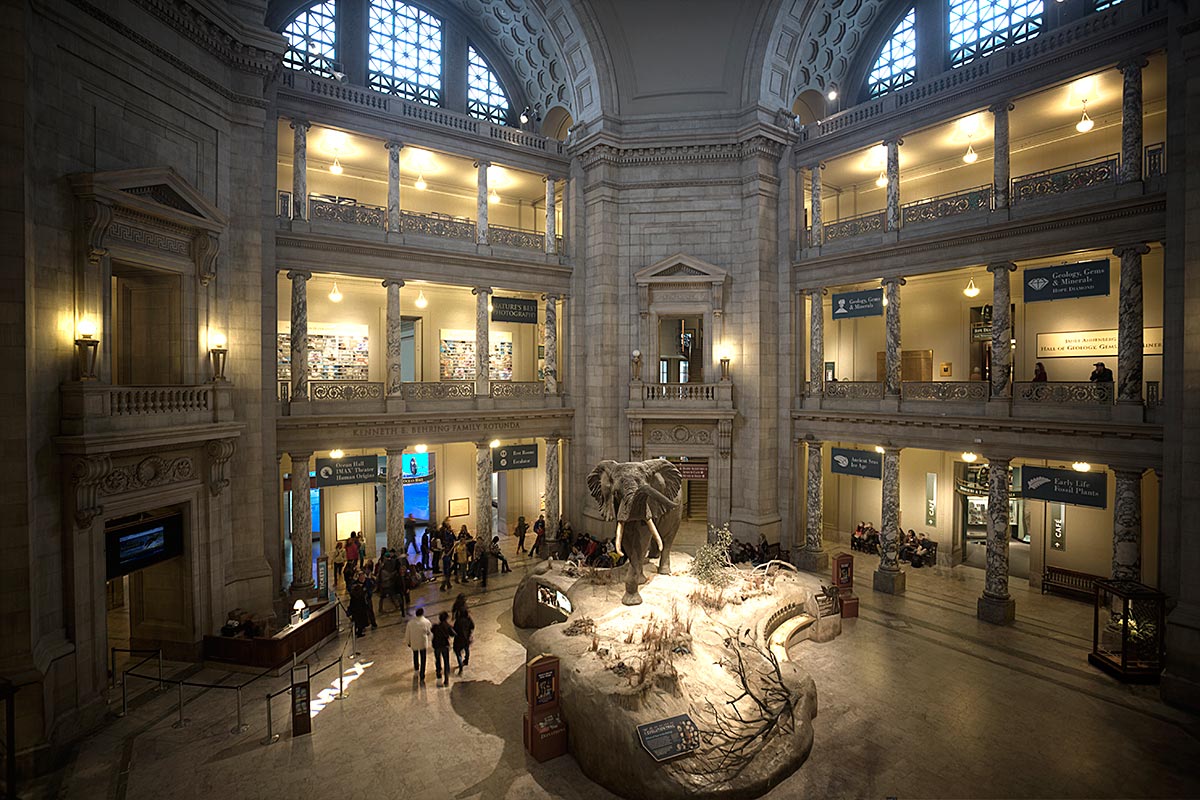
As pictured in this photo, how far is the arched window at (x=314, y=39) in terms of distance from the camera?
18.5 meters

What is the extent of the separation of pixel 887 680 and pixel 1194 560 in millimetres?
5611

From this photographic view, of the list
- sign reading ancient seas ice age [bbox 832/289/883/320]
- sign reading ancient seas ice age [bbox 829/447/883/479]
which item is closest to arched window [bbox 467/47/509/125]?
sign reading ancient seas ice age [bbox 832/289/883/320]

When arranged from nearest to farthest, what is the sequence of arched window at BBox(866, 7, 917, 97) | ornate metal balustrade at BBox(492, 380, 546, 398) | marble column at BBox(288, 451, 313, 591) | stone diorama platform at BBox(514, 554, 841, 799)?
stone diorama platform at BBox(514, 554, 841, 799) < marble column at BBox(288, 451, 313, 591) < ornate metal balustrade at BBox(492, 380, 546, 398) < arched window at BBox(866, 7, 917, 97)

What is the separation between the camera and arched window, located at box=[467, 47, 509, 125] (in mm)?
21719

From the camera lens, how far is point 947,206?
15984mm

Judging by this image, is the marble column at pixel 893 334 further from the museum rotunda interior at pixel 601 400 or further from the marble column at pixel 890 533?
the marble column at pixel 890 533

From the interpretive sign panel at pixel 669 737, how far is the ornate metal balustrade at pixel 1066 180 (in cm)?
1401

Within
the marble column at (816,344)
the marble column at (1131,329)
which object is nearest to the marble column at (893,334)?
the marble column at (816,344)

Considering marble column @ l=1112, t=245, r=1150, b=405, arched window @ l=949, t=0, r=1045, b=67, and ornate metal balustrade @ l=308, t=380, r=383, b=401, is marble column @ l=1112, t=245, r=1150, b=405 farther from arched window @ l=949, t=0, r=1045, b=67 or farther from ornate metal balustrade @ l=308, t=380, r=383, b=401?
ornate metal balustrade @ l=308, t=380, r=383, b=401

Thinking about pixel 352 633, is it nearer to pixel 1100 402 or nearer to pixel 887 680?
pixel 887 680

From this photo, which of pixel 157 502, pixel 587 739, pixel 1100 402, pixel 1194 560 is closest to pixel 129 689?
pixel 157 502

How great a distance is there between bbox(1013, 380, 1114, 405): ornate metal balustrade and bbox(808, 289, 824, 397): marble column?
201 inches

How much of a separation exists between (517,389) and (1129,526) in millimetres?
15379

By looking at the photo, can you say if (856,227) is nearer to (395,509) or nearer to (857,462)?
(857,462)
